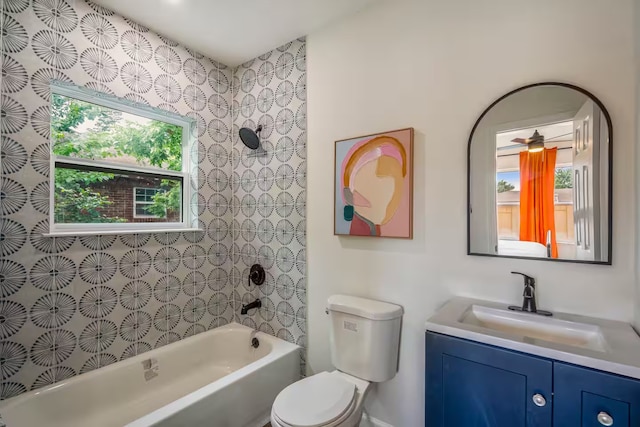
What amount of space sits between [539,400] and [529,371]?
0.09m

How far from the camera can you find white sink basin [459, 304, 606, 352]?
3.84 ft

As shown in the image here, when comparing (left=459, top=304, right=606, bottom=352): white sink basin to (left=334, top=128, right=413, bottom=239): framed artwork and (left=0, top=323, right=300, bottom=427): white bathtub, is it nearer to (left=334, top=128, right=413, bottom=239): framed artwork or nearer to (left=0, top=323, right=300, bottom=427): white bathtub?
(left=334, top=128, right=413, bottom=239): framed artwork

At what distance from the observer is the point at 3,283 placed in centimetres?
149

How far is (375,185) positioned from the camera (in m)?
1.82

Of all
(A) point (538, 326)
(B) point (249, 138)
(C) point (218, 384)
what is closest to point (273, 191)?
(B) point (249, 138)

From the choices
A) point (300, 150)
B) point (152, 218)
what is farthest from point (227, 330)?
point (300, 150)

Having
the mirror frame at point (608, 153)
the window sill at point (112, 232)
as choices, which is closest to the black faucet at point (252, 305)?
the window sill at point (112, 232)

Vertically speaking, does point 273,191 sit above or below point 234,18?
below

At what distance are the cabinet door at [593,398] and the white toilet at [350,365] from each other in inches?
31.0

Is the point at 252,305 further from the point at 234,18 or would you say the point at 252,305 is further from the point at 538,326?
the point at 234,18

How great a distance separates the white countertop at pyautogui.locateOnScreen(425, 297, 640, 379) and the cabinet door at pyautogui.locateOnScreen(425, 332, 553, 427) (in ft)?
0.10

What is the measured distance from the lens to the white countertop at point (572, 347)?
91 cm

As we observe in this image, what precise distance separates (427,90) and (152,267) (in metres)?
2.12

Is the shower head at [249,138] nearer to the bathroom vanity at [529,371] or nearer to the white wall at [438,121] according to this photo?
the white wall at [438,121]
